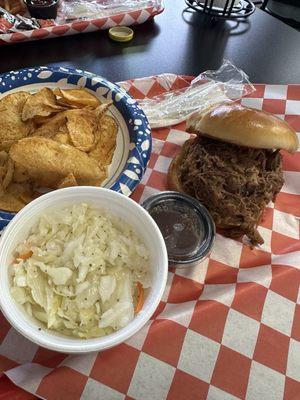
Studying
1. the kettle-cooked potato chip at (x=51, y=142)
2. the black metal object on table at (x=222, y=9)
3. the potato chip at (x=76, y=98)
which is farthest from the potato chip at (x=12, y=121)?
the black metal object on table at (x=222, y=9)

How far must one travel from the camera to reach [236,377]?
40.0 inches

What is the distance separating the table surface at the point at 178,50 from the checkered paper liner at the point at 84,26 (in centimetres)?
4

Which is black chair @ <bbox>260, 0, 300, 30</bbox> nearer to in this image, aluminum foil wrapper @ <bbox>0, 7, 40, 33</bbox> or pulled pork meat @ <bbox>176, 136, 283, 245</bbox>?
aluminum foil wrapper @ <bbox>0, 7, 40, 33</bbox>

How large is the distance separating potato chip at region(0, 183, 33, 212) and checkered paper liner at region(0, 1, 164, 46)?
1.08 metres

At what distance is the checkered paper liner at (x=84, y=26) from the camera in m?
1.91

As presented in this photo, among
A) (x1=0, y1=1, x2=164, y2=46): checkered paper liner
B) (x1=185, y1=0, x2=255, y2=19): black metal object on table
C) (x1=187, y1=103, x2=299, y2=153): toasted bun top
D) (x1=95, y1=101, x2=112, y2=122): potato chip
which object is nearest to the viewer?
(x1=187, y1=103, x2=299, y2=153): toasted bun top

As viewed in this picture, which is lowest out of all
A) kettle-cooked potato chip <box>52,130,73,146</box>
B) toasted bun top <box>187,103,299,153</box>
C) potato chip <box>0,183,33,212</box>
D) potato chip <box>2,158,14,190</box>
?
potato chip <box>0,183,33,212</box>

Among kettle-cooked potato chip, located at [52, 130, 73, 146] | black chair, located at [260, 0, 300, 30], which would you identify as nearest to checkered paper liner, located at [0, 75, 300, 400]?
kettle-cooked potato chip, located at [52, 130, 73, 146]

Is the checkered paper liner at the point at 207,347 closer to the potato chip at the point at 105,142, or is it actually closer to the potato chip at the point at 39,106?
the potato chip at the point at 105,142

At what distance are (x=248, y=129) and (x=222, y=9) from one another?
1647 millimetres

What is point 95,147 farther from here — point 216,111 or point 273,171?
point 273,171

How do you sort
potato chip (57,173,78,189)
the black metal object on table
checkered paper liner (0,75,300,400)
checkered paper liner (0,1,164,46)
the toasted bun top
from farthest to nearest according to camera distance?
the black metal object on table < checkered paper liner (0,1,164,46) < the toasted bun top < potato chip (57,173,78,189) < checkered paper liner (0,75,300,400)

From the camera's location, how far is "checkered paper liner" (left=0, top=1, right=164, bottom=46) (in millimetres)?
1905

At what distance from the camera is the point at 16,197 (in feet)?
3.95
